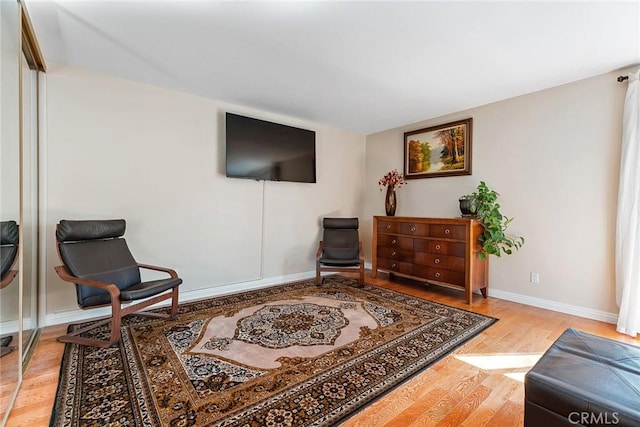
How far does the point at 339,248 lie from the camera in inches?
171

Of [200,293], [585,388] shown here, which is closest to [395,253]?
[200,293]

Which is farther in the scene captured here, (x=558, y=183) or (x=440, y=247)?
→ (x=440, y=247)

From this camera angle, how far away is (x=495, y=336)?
2471 millimetres

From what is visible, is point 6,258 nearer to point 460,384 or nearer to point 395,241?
point 460,384

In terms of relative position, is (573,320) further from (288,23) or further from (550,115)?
(288,23)

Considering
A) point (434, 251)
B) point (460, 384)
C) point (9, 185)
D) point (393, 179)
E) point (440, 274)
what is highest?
point (393, 179)

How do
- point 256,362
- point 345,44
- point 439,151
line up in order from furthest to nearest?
point 439,151
point 345,44
point 256,362

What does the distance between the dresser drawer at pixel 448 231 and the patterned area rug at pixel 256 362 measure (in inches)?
33.2

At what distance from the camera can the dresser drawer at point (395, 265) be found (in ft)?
13.1

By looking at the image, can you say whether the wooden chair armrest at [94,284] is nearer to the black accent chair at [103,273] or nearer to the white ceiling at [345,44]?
the black accent chair at [103,273]

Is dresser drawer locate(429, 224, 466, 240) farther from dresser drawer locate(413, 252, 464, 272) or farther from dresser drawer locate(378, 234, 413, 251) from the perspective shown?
dresser drawer locate(378, 234, 413, 251)

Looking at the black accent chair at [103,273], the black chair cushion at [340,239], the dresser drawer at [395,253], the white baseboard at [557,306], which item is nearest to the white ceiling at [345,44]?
the black accent chair at [103,273]

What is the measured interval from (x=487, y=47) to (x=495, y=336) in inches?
95.6

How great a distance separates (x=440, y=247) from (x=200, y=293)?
3026 mm
